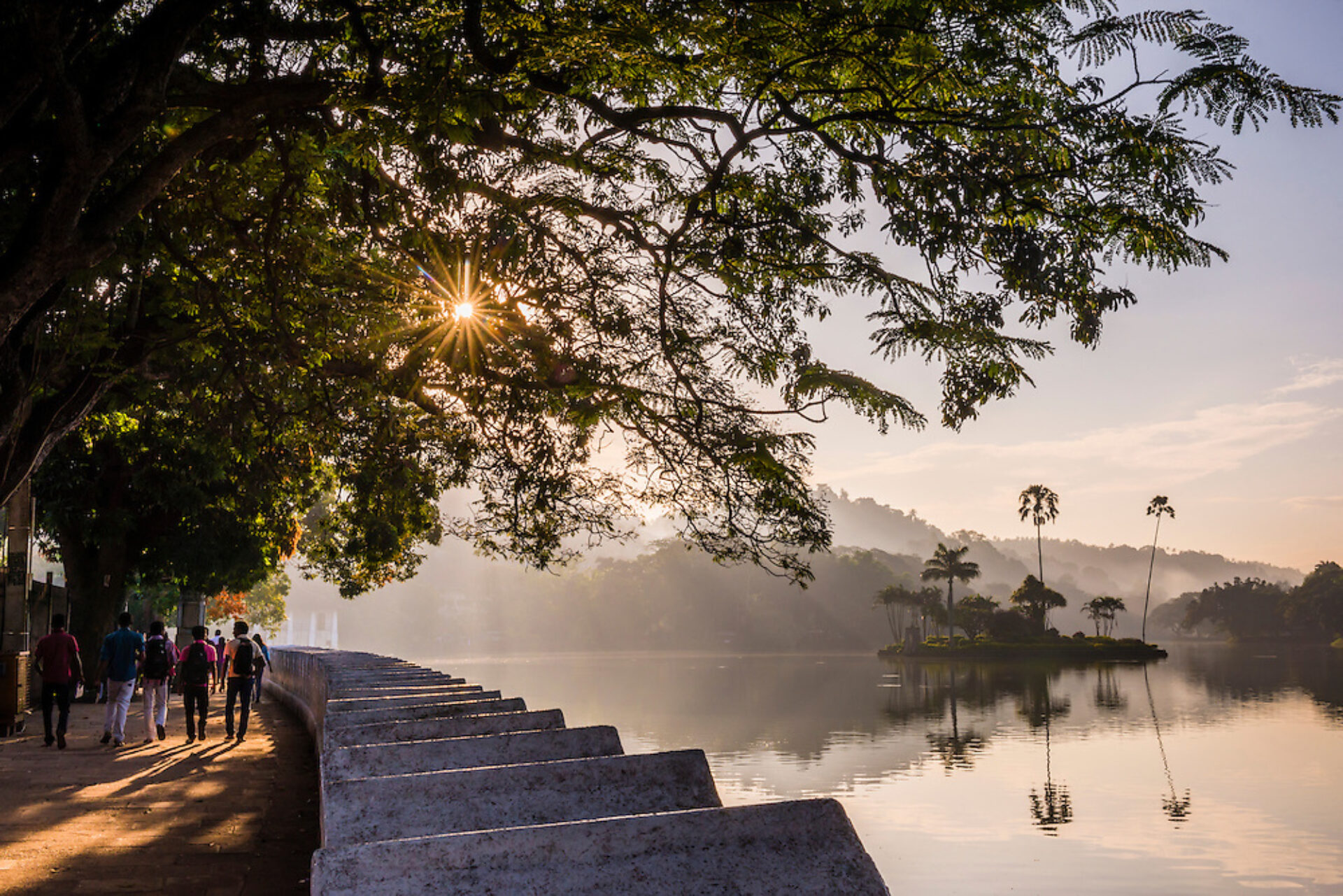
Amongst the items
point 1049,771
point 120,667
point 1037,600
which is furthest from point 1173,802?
point 1037,600

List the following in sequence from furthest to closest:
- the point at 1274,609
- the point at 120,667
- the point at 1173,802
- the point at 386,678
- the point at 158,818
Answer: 1. the point at 1274,609
2. the point at 1173,802
3. the point at 120,667
4. the point at 386,678
5. the point at 158,818

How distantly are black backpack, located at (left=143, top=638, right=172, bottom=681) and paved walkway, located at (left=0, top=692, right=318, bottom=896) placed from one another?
108cm

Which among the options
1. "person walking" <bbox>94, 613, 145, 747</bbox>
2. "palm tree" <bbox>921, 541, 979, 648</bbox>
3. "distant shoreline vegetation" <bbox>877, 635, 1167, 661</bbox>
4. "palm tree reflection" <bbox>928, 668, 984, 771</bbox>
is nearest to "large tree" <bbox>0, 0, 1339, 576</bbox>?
"person walking" <bbox>94, 613, 145, 747</bbox>

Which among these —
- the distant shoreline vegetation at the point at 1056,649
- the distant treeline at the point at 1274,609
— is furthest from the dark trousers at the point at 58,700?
the distant treeline at the point at 1274,609

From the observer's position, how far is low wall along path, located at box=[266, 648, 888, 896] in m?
3.42

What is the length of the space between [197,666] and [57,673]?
75.5 inches

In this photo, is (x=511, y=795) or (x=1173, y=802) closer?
(x=511, y=795)

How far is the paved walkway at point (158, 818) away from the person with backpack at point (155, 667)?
0.63 meters

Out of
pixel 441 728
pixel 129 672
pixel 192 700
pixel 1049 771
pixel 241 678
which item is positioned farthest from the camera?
pixel 1049 771

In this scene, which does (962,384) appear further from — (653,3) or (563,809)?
(563,809)

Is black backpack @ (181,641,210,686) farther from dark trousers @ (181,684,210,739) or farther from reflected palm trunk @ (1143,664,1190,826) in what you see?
reflected palm trunk @ (1143,664,1190,826)

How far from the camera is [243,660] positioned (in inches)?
624

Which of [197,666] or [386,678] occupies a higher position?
[386,678]

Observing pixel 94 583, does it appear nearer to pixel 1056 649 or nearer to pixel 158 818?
pixel 158 818
